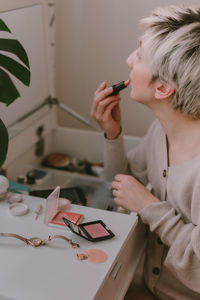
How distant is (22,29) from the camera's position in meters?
1.34

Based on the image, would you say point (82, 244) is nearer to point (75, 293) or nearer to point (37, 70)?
point (75, 293)

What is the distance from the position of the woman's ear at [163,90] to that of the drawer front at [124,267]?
0.35 meters

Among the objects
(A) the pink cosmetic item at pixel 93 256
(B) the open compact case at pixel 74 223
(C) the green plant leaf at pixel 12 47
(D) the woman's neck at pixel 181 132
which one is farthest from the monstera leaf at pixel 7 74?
(D) the woman's neck at pixel 181 132

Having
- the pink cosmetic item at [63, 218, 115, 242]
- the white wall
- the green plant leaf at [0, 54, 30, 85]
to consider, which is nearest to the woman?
the pink cosmetic item at [63, 218, 115, 242]

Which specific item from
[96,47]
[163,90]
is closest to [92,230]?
[163,90]

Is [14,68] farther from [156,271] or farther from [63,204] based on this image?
[156,271]

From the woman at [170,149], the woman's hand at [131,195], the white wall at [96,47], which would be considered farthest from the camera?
the white wall at [96,47]

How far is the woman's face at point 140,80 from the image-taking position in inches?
43.4

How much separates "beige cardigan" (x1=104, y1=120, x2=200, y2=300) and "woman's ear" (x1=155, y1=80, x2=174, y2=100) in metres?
0.19

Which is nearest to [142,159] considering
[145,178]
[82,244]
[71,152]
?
[145,178]

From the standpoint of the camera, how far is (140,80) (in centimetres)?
112

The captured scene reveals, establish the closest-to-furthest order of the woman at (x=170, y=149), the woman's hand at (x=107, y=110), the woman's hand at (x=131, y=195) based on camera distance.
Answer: the woman at (x=170, y=149)
the woman's hand at (x=131, y=195)
the woman's hand at (x=107, y=110)

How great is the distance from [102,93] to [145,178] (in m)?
0.38

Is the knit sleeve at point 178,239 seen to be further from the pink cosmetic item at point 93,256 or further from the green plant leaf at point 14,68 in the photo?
the green plant leaf at point 14,68
